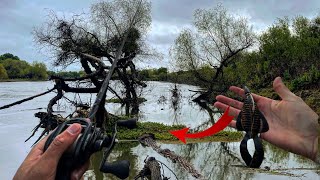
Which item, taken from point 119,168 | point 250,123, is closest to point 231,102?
point 250,123

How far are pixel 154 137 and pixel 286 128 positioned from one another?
14759mm

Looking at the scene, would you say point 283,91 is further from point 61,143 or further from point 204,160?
point 204,160

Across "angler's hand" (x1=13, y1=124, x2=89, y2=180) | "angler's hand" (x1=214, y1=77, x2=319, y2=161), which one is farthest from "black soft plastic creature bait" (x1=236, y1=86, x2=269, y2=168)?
"angler's hand" (x1=13, y1=124, x2=89, y2=180)

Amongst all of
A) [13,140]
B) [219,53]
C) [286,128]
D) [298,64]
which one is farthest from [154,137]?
[298,64]

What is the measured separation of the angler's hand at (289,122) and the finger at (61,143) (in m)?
1.46

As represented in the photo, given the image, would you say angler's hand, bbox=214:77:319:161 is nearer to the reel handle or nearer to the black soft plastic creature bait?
the black soft plastic creature bait

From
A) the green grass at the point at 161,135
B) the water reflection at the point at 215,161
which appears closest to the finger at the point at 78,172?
the water reflection at the point at 215,161

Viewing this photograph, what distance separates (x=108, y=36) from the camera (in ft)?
85.0

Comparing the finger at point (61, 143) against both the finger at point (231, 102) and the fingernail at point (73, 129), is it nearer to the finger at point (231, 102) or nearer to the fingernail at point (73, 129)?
the fingernail at point (73, 129)

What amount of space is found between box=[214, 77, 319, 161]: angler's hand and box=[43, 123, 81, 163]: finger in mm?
1461

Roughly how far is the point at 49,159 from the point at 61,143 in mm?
78

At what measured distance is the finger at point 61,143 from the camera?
1421 millimetres

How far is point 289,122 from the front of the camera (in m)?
2.74

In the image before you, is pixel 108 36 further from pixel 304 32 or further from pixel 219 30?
pixel 304 32
